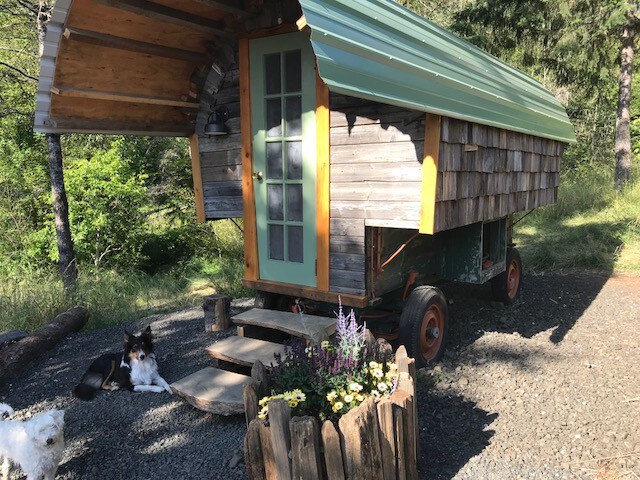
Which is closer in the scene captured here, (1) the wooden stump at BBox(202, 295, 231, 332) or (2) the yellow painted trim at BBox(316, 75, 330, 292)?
(2) the yellow painted trim at BBox(316, 75, 330, 292)

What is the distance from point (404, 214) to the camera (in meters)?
3.88

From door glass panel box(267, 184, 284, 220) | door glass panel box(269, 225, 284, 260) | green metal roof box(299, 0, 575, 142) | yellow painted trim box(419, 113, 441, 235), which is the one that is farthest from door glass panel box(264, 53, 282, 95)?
yellow painted trim box(419, 113, 441, 235)

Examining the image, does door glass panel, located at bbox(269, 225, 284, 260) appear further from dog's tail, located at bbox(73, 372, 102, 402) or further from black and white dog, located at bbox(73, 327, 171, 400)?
dog's tail, located at bbox(73, 372, 102, 402)

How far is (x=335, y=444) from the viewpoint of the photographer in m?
2.33

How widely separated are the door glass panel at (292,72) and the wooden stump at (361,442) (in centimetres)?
303

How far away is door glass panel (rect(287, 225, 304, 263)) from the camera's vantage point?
15.1 feet

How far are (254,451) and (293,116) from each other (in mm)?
2974

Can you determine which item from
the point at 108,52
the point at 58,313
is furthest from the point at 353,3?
the point at 58,313

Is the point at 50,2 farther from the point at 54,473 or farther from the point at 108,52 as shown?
the point at 54,473

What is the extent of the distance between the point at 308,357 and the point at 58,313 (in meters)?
4.62

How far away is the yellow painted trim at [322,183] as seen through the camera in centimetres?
420

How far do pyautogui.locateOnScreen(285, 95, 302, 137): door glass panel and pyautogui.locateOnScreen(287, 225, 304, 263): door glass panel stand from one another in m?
0.88

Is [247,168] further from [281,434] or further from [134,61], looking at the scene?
[281,434]

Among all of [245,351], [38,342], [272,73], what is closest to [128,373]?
[245,351]
